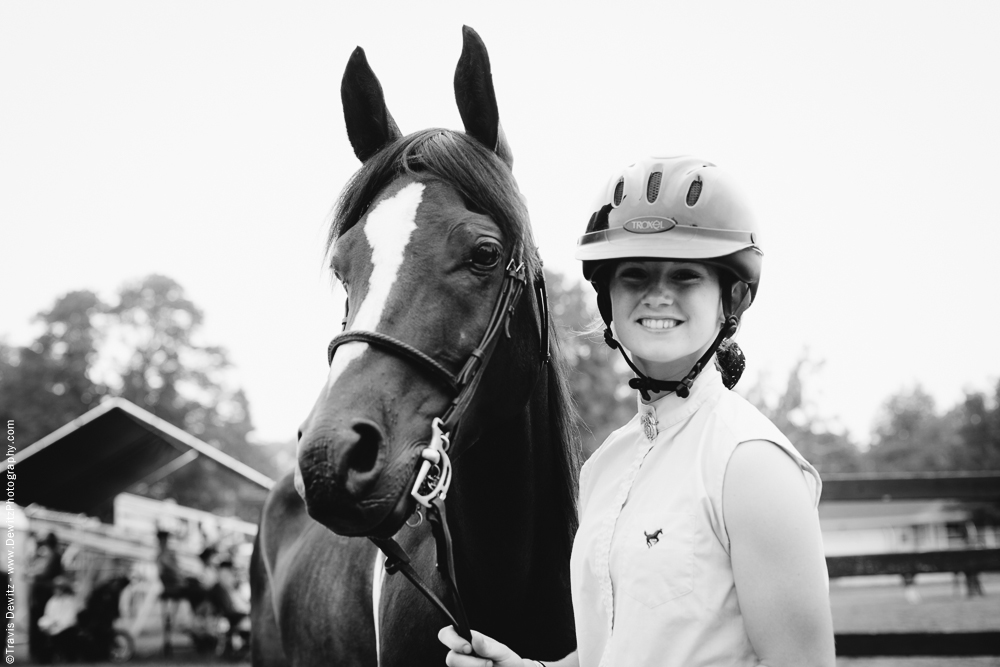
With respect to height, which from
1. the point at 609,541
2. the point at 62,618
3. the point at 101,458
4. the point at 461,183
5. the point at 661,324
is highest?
the point at 461,183

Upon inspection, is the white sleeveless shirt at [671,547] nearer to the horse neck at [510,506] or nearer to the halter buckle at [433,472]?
the halter buckle at [433,472]

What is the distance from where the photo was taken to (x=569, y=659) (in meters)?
1.75

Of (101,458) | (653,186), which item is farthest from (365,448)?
(101,458)

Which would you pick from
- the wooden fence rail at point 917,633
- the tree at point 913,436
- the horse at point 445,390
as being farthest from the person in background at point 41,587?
the tree at point 913,436

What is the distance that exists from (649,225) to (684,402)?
38cm

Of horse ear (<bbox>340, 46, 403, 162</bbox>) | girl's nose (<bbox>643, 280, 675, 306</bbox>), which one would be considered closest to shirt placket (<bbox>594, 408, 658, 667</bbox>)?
girl's nose (<bbox>643, 280, 675, 306</bbox>)

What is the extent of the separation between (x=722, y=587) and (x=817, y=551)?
0.16 metres

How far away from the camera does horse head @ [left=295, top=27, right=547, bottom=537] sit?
1.54 metres

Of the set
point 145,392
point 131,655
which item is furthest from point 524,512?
point 145,392

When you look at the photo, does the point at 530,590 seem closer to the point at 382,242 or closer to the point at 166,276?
the point at 382,242

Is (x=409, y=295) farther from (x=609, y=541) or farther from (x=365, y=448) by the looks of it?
(x=609, y=541)

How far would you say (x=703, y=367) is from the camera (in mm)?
1461

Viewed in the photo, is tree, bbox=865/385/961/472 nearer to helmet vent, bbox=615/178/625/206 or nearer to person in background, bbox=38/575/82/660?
person in background, bbox=38/575/82/660

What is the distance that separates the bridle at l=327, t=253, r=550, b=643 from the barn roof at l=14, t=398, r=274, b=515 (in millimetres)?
7814
